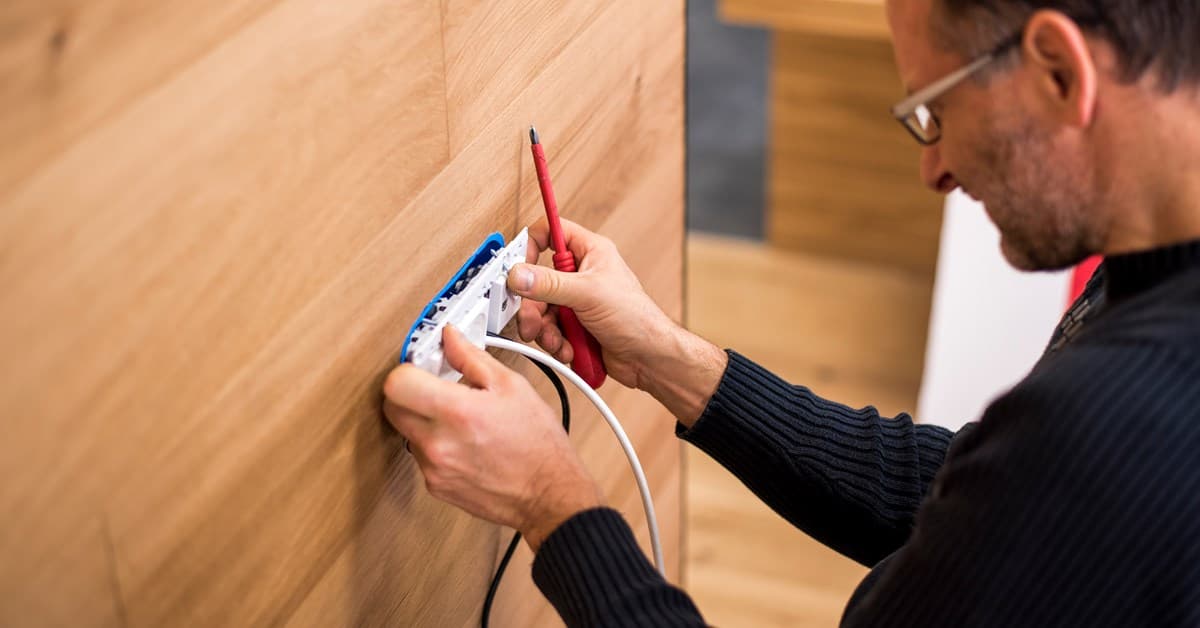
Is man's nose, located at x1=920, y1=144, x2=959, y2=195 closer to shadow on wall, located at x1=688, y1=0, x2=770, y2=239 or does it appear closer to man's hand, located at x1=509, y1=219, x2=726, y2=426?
man's hand, located at x1=509, y1=219, x2=726, y2=426

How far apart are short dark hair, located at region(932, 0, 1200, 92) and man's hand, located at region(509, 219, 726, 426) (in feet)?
0.99

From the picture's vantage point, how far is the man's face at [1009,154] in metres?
0.76

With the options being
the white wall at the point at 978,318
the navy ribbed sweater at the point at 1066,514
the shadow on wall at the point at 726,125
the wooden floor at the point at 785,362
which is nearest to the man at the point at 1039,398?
the navy ribbed sweater at the point at 1066,514

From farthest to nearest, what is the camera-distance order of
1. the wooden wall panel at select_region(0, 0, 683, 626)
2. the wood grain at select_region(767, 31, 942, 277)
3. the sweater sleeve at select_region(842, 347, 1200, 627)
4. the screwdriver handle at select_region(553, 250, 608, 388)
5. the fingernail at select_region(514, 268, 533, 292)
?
the wood grain at select_region(767, 31, 942, 277) < the screwdriver handle at select_region(553, 250, 608, 388) < the fingernail at select_region(514, 268, 533, 292) < the sweater sleeve at select_region(842, 347, 1200, 627) < the wooden wall panel at select_region(0, 0, 683, 626)

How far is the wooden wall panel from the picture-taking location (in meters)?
0.50

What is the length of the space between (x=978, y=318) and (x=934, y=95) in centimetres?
127

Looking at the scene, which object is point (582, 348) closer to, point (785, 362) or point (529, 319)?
point (529, 319)

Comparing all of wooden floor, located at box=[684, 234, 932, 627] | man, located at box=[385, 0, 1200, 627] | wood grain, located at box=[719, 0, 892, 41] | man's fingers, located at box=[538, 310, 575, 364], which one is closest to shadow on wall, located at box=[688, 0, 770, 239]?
wooden floor, located at box=[684, 234, 932, 627]

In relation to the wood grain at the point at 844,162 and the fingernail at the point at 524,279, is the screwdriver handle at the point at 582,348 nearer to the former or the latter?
the fingernail at the point at 524,279

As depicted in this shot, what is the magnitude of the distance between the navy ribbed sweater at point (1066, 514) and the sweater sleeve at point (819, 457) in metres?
0.22

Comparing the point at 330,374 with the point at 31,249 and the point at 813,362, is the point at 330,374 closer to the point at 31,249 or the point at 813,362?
the point at 31,249

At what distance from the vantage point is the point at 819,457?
101cm

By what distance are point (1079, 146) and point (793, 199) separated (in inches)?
78.2

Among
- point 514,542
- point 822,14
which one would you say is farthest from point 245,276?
point 822,14
